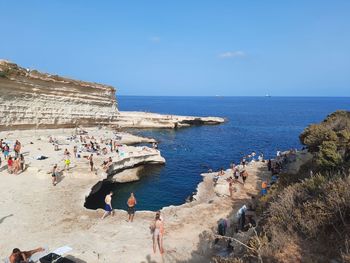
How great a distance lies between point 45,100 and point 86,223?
31403mm

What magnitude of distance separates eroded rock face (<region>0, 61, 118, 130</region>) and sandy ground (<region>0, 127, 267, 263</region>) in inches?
637

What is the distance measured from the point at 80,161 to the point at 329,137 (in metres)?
21.8

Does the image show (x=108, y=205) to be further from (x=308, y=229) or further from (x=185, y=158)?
(x=185, y=158)

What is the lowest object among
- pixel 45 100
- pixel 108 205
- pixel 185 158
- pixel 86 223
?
pixel 185 158

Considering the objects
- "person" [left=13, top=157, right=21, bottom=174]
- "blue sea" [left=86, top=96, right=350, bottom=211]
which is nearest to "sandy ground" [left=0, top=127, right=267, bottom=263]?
"person" [left=13, top=157, right=21, bottom=174]

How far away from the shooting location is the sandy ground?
14.4 m

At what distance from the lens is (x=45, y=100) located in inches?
1740

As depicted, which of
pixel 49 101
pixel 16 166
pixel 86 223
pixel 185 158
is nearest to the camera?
pixel 86 223

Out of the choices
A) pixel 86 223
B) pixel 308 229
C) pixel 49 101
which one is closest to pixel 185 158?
pixel 49 101

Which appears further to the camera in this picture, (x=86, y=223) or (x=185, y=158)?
(x=185, y=158)

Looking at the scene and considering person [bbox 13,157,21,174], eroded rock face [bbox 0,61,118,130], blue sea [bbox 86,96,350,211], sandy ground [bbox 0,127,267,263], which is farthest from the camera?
eroded rock face [bbox 0,61,118,130]

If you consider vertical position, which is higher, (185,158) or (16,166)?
(16,166)

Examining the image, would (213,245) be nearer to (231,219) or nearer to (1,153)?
(231,219)

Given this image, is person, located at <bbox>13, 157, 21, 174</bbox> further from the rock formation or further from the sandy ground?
the rock formation
